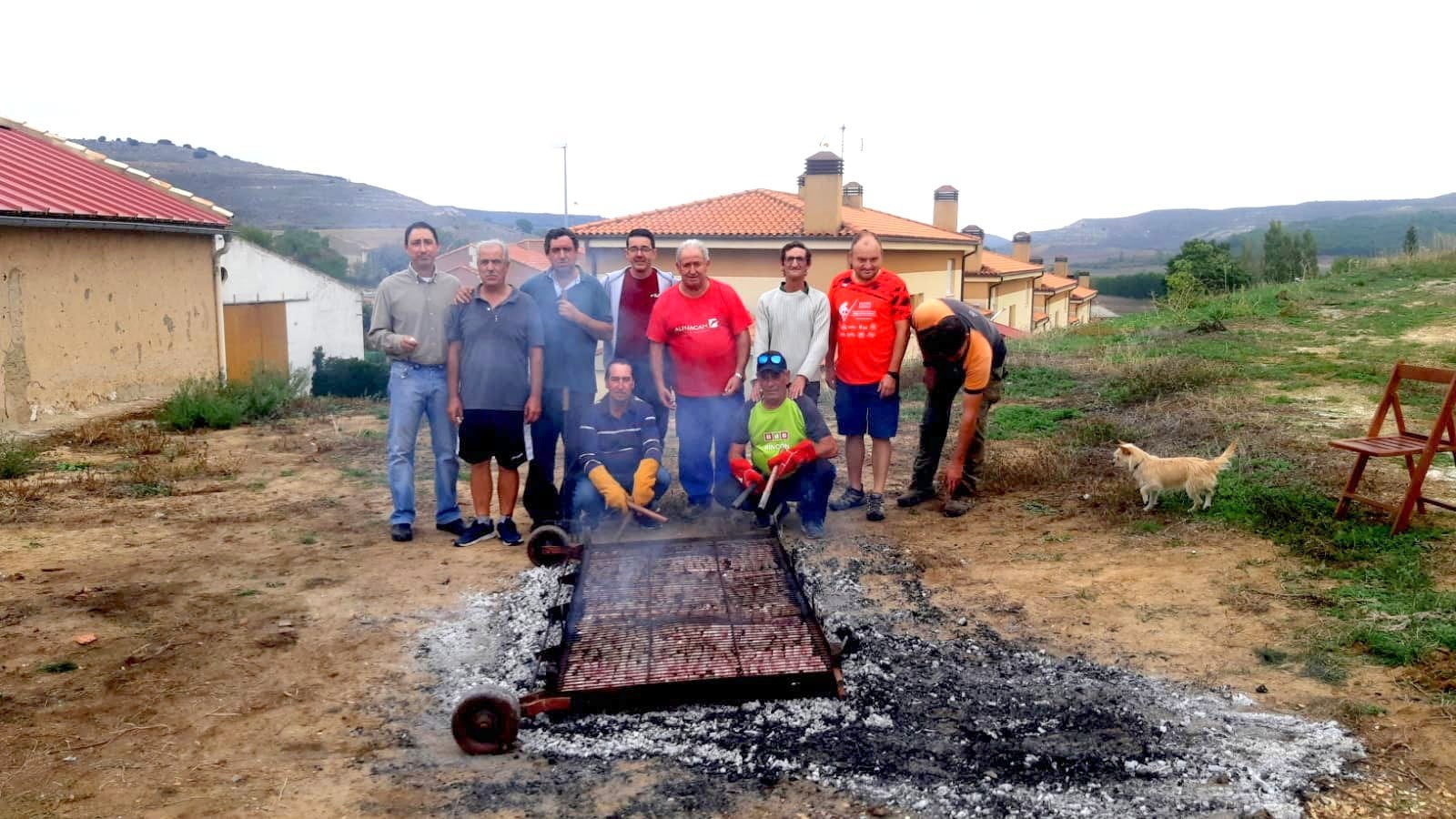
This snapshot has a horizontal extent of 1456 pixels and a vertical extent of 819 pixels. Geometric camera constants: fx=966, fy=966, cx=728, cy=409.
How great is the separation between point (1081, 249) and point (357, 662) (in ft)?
436

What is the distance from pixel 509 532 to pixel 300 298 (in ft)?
76.9

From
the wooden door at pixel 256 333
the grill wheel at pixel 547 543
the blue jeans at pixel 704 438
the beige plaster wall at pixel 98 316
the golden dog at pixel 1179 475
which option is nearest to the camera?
the grill wheel at pixel 547 543

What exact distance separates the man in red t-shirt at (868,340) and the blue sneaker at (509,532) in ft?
7.31

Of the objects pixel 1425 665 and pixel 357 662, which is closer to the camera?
pixel 1425 665

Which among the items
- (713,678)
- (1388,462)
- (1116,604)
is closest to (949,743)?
(713,678)

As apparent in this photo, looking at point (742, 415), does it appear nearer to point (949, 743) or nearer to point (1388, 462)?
point (949, 743)

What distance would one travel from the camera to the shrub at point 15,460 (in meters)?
7.51

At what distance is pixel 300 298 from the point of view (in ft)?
87.3

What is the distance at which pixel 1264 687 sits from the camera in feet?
12.6

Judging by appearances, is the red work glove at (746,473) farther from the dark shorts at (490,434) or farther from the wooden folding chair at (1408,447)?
the wooden folding chair at (1408,447)

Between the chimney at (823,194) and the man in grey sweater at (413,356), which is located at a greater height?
the chimney at (823,194)

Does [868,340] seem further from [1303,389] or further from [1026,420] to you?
[1303,389]

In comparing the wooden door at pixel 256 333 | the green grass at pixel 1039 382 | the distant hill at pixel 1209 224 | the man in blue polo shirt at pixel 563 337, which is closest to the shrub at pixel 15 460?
the man in blue polo shirt at pixel 563 337

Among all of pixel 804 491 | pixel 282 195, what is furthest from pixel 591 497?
pixel 282 195
